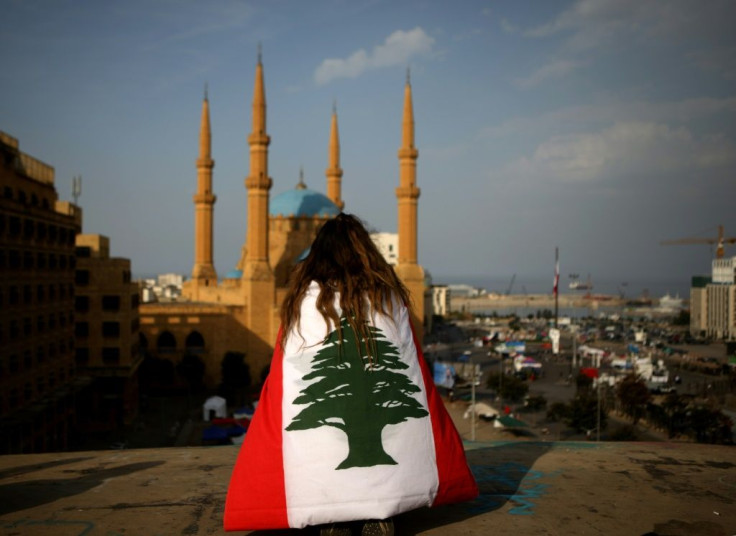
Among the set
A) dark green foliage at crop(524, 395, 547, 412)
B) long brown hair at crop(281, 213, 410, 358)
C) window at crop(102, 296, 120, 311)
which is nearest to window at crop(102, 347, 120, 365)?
window at crop(102, 296, 120, 311)

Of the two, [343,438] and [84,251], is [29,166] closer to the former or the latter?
[84,251]

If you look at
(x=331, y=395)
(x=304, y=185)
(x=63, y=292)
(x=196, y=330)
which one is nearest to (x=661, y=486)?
(x=331, y=395)

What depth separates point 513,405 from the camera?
36094mm

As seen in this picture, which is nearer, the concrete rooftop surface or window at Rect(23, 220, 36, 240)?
the concrete rooftop surface

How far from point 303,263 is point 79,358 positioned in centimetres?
A: 2538

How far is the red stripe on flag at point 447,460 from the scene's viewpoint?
4277 millimetres

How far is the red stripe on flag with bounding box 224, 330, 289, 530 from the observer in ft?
13.1

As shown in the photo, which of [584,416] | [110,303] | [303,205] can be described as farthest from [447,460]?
[303,205]

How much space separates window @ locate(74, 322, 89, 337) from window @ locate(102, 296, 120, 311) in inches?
37.6

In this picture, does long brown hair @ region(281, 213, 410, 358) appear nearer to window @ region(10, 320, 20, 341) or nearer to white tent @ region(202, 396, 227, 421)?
window @ region(10, 320, 20, 341)

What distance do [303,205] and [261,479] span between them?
149 feet

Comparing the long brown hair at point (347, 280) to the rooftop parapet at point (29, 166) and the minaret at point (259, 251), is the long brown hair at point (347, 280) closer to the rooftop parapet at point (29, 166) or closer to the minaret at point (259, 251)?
the rooftop parapet at point (29, 166)

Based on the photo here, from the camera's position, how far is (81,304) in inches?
1085

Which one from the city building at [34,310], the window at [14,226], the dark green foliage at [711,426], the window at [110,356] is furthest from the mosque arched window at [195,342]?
the dark green foliage at [711,426]
